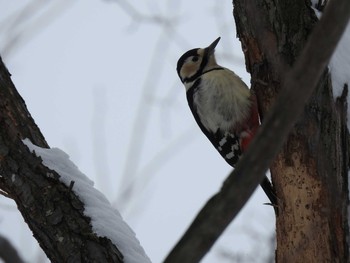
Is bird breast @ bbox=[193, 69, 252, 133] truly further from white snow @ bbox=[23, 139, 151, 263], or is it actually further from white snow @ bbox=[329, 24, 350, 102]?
white snow @ bbox=[23, 139, 151, 263]

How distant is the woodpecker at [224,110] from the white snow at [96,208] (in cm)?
150

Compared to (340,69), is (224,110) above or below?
above

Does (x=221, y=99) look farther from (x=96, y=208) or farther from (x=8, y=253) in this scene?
(x=8, y=253)

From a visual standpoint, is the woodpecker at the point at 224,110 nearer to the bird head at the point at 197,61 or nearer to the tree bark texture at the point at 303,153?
the bird head at the point at 197,61

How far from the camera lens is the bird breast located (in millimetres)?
4133

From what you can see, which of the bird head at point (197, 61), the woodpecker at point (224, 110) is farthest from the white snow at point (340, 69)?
the bird head at point (197, 61)

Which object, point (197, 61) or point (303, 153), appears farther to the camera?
point (197, 61)

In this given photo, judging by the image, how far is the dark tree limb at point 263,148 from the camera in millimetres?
1438

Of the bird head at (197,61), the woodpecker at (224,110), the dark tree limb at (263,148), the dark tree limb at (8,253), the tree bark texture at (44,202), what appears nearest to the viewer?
the dark tree limb at (263,148)

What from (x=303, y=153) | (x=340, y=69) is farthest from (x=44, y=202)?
(x=340, y=69)

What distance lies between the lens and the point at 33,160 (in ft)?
8.47

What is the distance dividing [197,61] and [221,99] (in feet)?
1.98

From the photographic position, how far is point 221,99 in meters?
4.25

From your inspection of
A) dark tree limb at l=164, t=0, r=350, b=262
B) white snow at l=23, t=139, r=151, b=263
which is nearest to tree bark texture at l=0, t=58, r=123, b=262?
white snow at l=23, t=139, r=151, b=263
